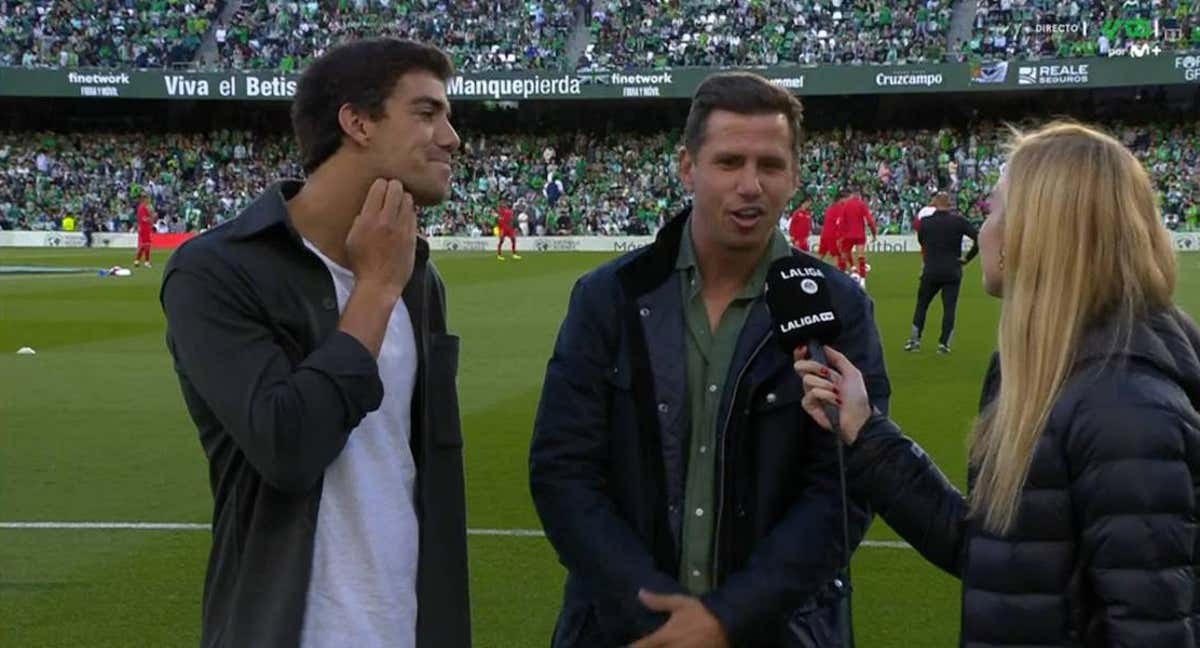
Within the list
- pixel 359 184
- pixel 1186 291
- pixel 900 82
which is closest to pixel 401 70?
pixel 359 184

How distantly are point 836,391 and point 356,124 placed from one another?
116 centimetres

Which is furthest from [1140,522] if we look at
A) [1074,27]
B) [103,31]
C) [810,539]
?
[103,31]

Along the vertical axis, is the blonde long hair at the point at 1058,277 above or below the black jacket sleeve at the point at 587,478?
above

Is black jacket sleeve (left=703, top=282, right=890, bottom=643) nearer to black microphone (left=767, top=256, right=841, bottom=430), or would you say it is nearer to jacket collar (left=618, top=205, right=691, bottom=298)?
black microphone (left=767, top=256, right=841, bottom=430)

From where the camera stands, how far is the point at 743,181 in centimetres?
318

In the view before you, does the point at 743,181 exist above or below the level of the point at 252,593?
above

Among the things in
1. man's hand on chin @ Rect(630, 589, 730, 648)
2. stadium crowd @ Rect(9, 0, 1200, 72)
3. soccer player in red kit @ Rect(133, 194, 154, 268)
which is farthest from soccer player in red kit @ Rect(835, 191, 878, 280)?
stadium crowd @ Rect(9, 0, 1200, 72)

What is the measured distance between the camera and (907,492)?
3.01 meters

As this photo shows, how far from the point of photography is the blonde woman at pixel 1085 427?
8.00 feet

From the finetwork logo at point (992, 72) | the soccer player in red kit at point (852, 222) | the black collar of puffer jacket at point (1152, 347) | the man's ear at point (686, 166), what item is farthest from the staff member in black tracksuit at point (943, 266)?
the finetwork logo at point (992, 72)

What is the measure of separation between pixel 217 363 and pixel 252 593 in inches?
18.4

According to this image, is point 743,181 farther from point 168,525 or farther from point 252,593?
point 168,525

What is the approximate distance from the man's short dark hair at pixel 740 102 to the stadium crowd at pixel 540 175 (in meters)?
42.3

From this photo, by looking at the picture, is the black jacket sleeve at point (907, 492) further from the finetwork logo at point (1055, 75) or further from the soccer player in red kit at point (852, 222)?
the finetwork logo at point (1055, 75)
